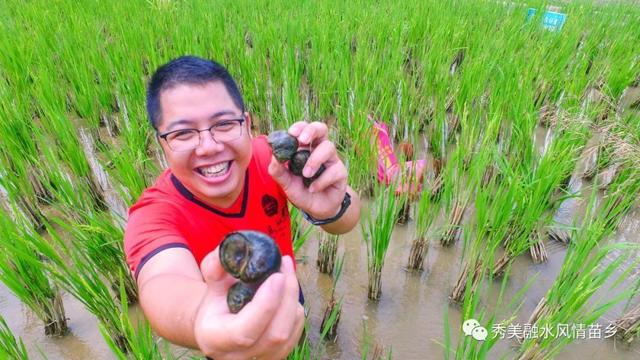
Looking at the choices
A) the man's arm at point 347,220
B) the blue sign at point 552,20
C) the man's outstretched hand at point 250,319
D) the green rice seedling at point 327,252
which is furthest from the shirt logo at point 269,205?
the blue sign at point 552,20

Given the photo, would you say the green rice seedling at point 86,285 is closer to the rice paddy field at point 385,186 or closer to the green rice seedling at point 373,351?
the rice paddy field at point 385,186

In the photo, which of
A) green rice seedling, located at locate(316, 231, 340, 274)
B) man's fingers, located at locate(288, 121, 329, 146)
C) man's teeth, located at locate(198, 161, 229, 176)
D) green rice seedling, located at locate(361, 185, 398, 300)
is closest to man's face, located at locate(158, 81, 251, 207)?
man's teeth, located at locate(198, 161, 229, 176)

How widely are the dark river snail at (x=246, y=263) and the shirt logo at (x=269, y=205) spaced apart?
0.61 meters

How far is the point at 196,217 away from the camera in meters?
1.02

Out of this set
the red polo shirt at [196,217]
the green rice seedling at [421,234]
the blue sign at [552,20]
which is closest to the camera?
the red polo shirt at [196,217]

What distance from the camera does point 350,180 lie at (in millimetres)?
1769

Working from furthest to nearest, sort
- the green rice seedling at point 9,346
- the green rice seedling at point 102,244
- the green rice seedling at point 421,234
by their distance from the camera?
the green rice seedling at point 421,234
the green rice seedling at point 102,244
the green rice seedling at point 9,346

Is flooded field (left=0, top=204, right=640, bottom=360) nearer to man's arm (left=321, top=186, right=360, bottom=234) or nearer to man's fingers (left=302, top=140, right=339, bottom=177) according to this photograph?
man's arm (left=321, top=186, right=360, bottom=234)

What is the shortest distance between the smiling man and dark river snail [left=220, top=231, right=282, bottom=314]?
0.02 metres

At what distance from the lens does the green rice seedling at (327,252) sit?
157 cm

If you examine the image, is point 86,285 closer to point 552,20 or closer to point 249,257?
point 249,257

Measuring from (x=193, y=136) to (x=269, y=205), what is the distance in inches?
14.1

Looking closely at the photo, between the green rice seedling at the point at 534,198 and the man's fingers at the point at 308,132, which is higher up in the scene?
the man's fingers at the point at 308,132

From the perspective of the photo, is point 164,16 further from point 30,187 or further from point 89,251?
point 89,251
